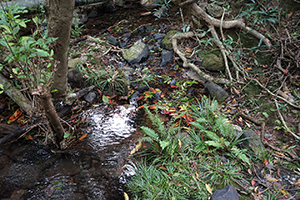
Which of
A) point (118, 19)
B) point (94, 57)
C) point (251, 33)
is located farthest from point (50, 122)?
point (118, 19)

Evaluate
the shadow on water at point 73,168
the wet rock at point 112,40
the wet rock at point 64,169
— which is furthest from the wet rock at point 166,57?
the wet rock at point 64,169

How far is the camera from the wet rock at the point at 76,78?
165 inches

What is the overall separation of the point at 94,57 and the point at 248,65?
13.4 ft

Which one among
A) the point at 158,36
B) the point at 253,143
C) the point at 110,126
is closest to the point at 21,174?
the point at 110,126

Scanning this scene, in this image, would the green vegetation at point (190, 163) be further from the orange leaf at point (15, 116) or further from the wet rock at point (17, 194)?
the orange leaf at point (15, 116)

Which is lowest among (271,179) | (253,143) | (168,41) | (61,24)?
(271,179)

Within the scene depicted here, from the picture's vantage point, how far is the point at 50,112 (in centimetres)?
247

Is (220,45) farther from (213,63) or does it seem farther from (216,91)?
(216,91)

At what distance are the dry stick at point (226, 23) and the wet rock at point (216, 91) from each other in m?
1.60

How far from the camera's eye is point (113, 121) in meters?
3.71

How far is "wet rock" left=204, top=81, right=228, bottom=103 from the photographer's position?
386 cm

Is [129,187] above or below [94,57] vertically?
below

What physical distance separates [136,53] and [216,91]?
262 centimetres

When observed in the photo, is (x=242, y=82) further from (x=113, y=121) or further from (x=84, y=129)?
(x=84, y=129)
